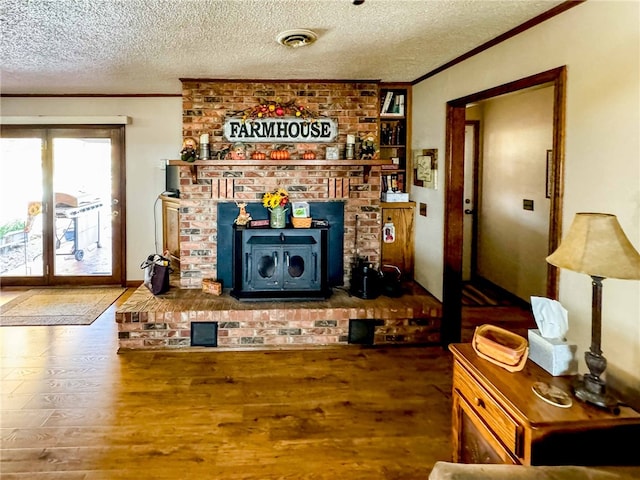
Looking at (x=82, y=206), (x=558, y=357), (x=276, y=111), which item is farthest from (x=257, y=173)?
(x=558, y=357)

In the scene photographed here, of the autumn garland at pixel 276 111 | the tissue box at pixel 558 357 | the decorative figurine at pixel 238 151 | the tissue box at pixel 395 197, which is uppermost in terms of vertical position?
the autumn garland at pixel 276 111

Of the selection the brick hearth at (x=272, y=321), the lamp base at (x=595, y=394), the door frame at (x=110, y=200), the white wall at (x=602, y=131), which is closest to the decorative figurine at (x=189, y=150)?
the brick hearth at (x=272, y=321)

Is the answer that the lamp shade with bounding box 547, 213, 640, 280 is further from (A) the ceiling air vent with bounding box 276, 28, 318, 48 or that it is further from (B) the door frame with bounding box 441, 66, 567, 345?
(A) the ceiling air vent with bounding box 276, 28, 318, 48

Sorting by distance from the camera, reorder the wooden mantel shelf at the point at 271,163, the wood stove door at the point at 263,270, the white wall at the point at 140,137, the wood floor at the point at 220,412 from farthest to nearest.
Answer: the white wall at the point at 140,137 < the wooden mantel shelf at the point at 271,163 < the wood stove door at the point at 263,270 < the wood floor at the point at 220,412

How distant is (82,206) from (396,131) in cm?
393

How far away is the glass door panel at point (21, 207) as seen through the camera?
5711mm

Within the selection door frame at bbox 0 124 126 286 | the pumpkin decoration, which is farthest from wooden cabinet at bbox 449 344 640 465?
door frame at bbox 0 124 126 286

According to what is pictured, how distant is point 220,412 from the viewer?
2881 mm

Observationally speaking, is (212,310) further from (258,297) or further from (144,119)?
(144,119)

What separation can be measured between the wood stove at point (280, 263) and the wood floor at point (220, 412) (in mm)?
548

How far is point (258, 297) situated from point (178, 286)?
3.07 ft

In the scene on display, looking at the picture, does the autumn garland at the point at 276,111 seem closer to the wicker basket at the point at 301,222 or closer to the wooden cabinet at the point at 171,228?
the wicker basket at the point at 301,222

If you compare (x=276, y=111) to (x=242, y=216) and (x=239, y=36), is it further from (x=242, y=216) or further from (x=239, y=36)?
(x=239, y=36)

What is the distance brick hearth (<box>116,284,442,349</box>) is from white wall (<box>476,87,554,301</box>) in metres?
1.46
